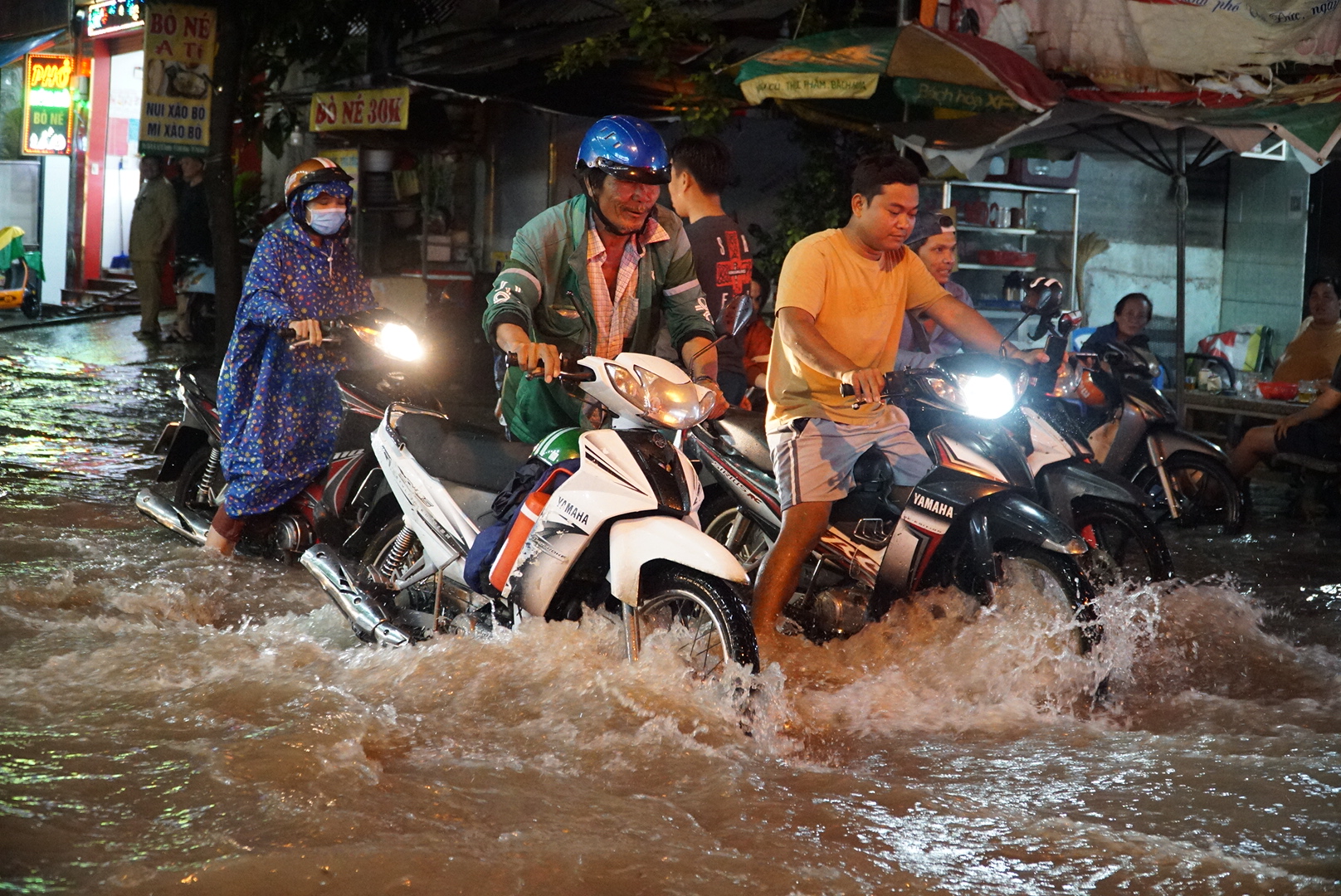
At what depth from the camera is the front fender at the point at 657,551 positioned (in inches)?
146

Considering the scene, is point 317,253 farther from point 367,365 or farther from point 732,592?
point 732,592

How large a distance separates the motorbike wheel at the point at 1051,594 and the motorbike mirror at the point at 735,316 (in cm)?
134

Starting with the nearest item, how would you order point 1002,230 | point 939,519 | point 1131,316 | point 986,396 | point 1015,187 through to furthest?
point 986,396, point 939,519, point 1131,316, point 1002,230, point 1015,187

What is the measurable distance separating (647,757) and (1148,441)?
4364 millimetres

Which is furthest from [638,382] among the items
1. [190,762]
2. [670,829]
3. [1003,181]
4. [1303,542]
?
[1003,181]

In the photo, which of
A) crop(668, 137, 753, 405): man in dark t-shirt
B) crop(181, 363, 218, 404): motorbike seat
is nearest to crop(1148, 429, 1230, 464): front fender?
crop(668, 137, 753, 405): man in dark t-shirt

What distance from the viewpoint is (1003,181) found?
1136 centimetres

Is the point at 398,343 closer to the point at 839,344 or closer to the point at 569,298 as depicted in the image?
the point at 569,298

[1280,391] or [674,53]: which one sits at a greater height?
[674,53]

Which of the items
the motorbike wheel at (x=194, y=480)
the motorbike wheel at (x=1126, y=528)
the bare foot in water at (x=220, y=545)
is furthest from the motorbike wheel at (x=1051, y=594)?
the motorbike wheel at (x=194, y=480)

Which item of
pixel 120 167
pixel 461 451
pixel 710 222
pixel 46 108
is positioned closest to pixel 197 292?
pixel 46 108

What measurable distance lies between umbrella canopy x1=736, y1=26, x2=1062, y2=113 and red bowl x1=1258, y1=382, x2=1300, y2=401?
2.59m

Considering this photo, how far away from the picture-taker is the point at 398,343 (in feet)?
18.5

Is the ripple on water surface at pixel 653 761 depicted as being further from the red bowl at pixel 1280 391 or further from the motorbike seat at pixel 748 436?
the red bowl at pixel 1280 391
